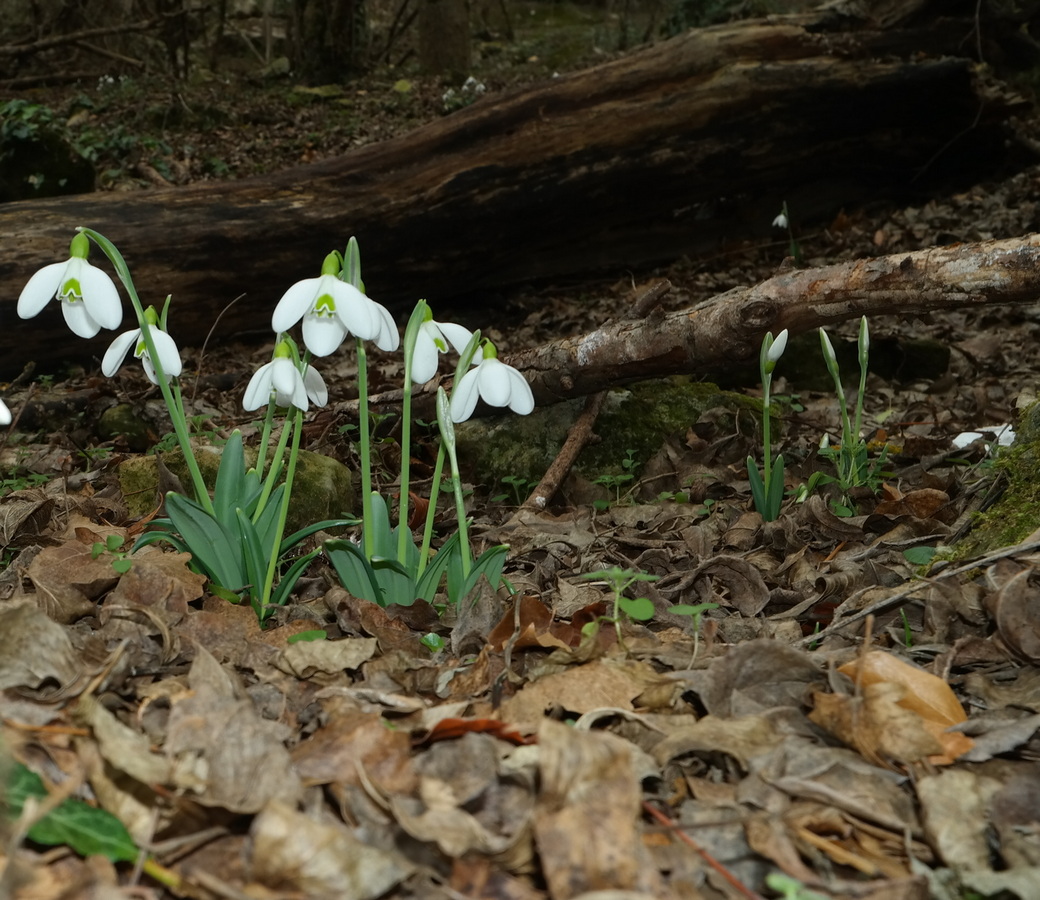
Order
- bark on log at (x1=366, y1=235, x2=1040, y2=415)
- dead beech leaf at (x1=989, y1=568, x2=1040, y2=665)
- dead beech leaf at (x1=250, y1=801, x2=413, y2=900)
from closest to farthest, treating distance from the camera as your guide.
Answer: dead beech leaf at (x1=250, y1=801, x2=413, y2=900), dead beech leaf at (x1=989, y1=568, x2=1040, y2=665), bark on log at (x1=366, y1=235, x2=1040, y2=415)

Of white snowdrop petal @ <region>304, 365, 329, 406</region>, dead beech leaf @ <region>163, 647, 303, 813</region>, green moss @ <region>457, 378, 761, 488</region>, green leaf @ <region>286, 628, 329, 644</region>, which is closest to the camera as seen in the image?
dead beech leaf @ <region>163, 647, 303, 813</region>

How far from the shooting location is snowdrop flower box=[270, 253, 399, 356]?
1911mm

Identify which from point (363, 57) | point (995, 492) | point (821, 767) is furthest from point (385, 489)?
point (363, 57)

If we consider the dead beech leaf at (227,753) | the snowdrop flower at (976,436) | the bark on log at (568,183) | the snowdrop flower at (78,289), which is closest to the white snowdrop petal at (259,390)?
the snowdrop flower at (78,289)

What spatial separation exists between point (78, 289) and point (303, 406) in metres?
0.54

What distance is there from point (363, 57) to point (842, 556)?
12600 millimetres

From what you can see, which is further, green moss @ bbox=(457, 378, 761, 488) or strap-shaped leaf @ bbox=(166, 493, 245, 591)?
green moss @ bbox=(457, 378, 761, 488)

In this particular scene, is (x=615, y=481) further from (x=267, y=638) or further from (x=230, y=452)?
(x=267, y=638)

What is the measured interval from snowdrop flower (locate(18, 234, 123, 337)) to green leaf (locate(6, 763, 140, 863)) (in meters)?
1.12

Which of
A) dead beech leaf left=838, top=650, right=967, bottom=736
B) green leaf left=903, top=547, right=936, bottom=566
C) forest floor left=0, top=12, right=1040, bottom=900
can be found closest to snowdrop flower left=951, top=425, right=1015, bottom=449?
forest floor left=0, top=12, right=1040, bottom=900

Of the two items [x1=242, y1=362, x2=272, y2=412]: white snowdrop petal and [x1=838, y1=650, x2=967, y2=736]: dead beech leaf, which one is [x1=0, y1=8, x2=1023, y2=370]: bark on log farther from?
[x1=838, y1=650, x2=967, y2=736]: dead beech leaf

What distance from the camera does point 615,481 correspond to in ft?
11.4

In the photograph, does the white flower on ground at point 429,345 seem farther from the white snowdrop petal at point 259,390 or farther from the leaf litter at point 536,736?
the leaf litter at point 536,736

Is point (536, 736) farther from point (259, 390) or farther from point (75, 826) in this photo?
point (259, 390)
